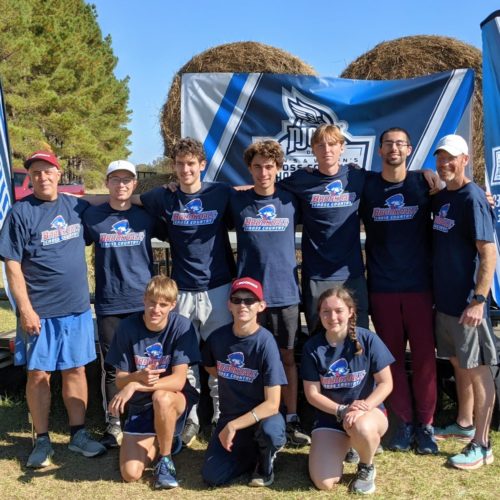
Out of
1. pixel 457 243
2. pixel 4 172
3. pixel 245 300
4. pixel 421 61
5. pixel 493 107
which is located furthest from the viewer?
pixel 421 61

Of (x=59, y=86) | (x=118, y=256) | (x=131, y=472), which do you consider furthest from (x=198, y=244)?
(x=59, y=86)

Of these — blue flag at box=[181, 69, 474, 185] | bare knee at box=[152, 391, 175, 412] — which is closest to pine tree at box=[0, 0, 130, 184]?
blue flag at box=[181, 69, 474, 185]

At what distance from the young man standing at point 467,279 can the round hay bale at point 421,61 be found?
3.24 meters

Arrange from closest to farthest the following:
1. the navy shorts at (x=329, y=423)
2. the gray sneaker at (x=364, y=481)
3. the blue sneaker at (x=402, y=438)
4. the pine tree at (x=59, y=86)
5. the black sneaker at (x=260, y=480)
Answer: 1. the gray sneaker at (x=364, y=481)
2. the black sneaker at (x=260, y=480)
3. the navy shorts at (x=329, y=423)
4. the blue sneaker at (x=402, y=438)
5. the pine tree at (x=59, y=86)

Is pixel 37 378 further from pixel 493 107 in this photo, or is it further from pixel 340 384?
pixel 493 107

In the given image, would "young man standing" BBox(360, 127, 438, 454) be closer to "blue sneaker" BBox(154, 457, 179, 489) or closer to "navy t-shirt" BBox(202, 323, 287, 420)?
"navy t-shirt" BBox(202, 323, 287, 420)

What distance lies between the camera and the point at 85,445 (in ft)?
12.7

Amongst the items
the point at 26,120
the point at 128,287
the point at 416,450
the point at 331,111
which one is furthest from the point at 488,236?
the point at 26,120

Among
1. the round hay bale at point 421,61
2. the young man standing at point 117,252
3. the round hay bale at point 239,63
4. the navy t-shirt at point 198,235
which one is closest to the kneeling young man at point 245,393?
the navy t-shirt at point 198,235

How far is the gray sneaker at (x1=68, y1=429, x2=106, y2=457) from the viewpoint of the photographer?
383cm

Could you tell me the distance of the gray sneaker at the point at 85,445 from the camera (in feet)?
12.6

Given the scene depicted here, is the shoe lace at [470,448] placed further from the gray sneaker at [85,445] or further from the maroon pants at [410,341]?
the gray sneaker at [85,445]

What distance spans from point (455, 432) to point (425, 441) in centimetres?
28

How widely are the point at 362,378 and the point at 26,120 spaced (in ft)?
80.1
